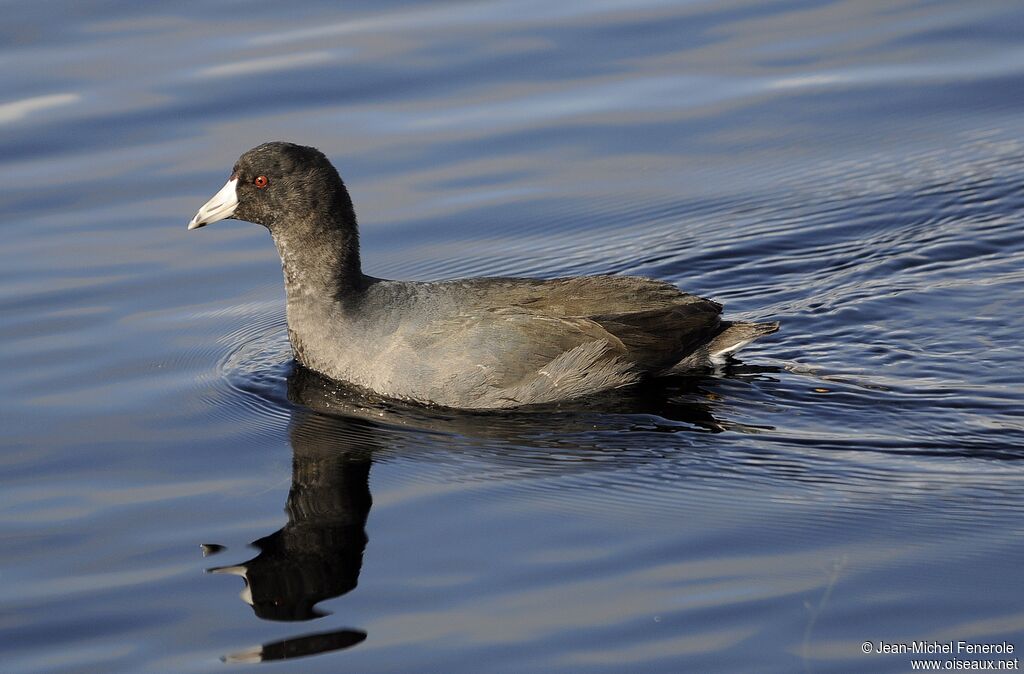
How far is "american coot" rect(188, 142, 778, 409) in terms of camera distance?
7.51m

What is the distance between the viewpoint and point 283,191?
7.98m

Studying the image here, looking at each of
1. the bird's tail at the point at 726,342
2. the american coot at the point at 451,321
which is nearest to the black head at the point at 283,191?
the american coot at the point at 451,321

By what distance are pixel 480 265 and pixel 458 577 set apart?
12.8ft

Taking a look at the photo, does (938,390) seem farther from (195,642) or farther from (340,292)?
(195,642)

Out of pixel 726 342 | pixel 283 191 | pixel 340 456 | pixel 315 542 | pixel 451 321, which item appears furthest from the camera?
pixel 283 191

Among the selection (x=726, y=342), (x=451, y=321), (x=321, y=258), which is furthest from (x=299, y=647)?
(x=726, y=342)

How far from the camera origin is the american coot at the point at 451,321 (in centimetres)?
751

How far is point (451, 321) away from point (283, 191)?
4.11ft

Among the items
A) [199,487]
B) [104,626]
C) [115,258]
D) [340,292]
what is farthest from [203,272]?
[104,626]

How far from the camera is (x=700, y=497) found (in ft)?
20.4

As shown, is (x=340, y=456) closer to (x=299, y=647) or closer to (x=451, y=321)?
(x=451, y=321)

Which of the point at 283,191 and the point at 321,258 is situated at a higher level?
the point at 283,191

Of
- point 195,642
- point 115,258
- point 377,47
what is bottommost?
point 195,642

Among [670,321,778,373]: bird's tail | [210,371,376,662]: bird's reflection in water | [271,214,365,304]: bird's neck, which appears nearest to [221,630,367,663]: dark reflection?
[210,371,376,662]: bird's reflection in water
